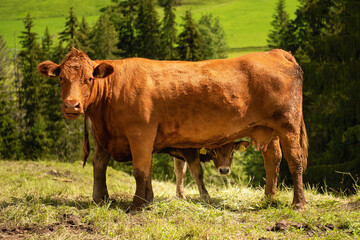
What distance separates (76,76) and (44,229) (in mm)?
2342

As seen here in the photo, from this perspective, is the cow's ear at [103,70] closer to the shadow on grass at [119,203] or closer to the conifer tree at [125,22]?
the shadow on grass at [119,203]

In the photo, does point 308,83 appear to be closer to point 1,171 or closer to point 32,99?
point 1,171

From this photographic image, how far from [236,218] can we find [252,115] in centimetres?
183

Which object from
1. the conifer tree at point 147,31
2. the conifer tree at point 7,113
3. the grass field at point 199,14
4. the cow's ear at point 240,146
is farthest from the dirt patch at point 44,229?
the conifer tree at point 147,31

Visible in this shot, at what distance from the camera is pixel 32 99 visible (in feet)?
166

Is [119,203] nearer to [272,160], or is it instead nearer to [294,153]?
[272,160]

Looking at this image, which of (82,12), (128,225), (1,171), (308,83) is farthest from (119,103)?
(82,12)

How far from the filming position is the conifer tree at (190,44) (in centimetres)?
5328

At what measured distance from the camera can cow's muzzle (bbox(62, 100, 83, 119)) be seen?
21.3 ft

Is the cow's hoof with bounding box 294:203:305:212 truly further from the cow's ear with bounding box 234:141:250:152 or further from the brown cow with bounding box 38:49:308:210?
the cow's ear with bounding box 234:141:250:152

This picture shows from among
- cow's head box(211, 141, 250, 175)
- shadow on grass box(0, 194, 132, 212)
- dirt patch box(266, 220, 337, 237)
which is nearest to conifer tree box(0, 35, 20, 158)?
cow's head box(211, 141, 250, 175)

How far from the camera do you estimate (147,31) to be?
68.6 metres

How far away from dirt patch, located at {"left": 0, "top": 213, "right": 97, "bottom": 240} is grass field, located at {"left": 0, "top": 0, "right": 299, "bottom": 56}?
187 feet

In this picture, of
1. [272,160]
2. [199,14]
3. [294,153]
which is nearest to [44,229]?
[294,153]
